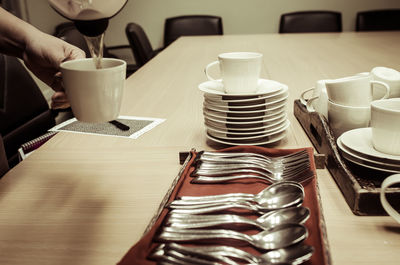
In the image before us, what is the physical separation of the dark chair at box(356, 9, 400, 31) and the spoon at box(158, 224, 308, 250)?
11.4 feet

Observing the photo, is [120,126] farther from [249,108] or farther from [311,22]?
[311,22]

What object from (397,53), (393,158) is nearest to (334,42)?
(397,53)

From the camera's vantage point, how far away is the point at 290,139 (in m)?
0.89

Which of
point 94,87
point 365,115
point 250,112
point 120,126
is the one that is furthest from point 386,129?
point 120,126

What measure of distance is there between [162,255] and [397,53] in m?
1.77

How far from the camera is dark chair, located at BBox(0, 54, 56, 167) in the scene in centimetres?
134

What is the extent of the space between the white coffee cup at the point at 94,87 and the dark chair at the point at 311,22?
9.82ft

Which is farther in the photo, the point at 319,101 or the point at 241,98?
the point at 319,101

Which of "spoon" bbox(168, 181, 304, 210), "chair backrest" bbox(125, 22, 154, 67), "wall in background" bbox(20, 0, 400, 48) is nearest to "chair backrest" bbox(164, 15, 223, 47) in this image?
→ "wall in background" bbox(20, 0, 400, 48)

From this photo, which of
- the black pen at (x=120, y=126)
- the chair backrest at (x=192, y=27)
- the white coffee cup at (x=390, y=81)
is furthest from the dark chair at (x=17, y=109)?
the chair backrest at (x=192, y=27)

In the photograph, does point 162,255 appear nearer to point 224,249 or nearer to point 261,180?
point 224,249

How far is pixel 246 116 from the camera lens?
81 centimetres

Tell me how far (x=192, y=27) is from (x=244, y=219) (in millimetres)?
3208

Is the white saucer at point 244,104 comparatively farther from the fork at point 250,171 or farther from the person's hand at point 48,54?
the person's hand at point 48,54
